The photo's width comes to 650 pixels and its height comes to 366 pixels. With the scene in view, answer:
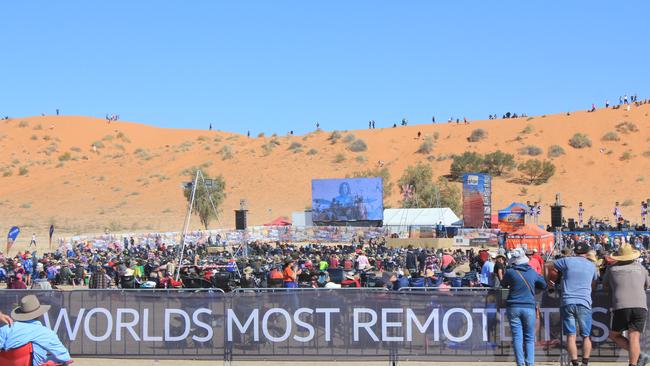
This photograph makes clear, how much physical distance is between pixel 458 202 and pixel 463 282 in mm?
45229

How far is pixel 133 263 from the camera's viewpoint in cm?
2394

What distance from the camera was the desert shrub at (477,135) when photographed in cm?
8594

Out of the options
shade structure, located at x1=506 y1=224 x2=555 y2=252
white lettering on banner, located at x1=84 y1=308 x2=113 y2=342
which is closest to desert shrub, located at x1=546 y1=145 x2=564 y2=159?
shade structure, located at x1=506 y1=224 x2=555 y2=252

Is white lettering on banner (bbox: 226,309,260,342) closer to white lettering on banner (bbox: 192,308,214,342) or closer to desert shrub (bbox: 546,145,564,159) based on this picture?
white lettering on banner (bbox: 192,308,214,342)

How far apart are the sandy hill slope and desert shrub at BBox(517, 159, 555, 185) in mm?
960

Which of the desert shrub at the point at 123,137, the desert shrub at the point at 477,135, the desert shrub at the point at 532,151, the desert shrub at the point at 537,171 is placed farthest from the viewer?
the desert shrub at the point at 123,137

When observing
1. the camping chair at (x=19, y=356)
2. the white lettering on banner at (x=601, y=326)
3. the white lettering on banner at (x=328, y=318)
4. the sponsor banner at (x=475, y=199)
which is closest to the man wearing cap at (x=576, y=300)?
the white lettering on banner at (x=601, y=326)

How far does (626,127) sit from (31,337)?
82823 mm

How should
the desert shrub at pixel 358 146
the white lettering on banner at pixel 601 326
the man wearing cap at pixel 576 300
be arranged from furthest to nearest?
the desert shrub at pixel 358 146
the white lettering on banner at pixel 601 326
the man wearing cap at pixel 576 300

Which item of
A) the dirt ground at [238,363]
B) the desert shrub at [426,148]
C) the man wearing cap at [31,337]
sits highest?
the desert shrub at [426,148]

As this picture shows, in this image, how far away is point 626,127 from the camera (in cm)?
8231

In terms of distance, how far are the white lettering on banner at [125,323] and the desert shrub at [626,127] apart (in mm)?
78005

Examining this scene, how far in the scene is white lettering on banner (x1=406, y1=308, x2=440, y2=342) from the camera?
10.3m

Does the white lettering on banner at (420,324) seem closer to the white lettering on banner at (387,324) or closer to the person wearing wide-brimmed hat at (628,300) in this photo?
the white lettering on banner at (387,324)
